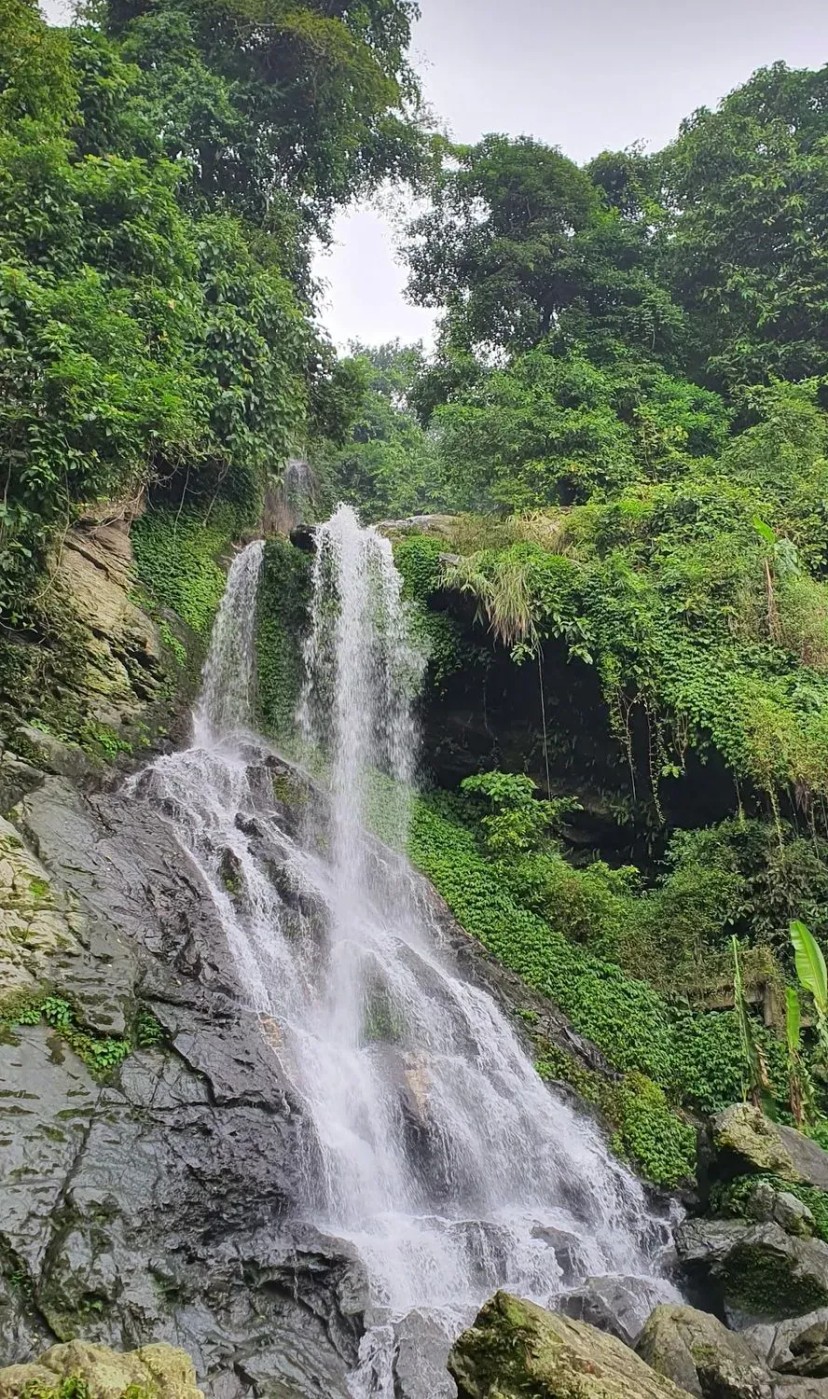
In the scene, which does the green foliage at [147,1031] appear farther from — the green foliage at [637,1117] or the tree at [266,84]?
the tree at [266,84]

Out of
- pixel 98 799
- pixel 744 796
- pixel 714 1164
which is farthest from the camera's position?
pixel 744 796

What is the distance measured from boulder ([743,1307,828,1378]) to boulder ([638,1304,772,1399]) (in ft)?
0.77

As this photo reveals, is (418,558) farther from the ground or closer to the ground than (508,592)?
farther from the ground

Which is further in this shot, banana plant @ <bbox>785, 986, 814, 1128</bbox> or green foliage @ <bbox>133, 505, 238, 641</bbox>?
green foliage @ <bbox>133, 505, 238, 641</bbox>

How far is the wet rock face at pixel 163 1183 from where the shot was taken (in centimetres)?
450

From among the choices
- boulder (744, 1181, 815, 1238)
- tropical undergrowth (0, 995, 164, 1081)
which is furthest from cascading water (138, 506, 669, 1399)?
tropical undergrowth (0, 995, 164, 1081)

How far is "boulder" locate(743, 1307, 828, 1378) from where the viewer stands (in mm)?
5160

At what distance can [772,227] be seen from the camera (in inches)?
754

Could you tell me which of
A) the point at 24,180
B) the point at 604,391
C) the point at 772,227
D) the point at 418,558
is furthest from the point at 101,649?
the point at 772,227

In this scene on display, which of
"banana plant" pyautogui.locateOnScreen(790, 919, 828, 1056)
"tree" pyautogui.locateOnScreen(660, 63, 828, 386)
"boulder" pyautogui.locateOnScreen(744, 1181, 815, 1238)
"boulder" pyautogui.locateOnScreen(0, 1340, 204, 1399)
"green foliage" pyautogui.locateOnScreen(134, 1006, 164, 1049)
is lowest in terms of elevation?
"boulder" pyautogui.locateOnScreen(744, 1181, 815, 1238)

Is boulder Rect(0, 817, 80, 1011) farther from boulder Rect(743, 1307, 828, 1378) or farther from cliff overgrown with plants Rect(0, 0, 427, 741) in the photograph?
boulder Rect(743, 1307, 828, 1378)

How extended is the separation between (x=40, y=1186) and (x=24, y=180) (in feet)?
39.1

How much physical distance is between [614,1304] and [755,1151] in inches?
72.4

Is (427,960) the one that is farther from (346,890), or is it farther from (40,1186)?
(40,1186)
